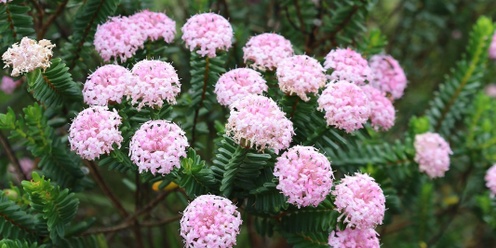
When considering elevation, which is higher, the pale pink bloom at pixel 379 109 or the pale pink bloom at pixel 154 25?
the pale pink bloom at pixel 379 109

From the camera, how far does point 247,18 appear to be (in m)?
3.82

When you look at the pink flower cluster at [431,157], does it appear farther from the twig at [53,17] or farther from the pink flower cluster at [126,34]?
the twig at [53,17]

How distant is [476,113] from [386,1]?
1708mm

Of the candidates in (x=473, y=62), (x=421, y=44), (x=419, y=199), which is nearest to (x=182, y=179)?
(x=419, y=199)

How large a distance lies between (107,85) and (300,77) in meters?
0.71

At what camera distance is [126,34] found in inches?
91.1

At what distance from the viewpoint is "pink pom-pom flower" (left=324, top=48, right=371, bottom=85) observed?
2.33 m

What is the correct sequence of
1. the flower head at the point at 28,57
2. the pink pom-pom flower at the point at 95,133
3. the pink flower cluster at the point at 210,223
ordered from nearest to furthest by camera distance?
1. the pink flower cluster at the point at 210,223
2. the pink pom-pom flower at the point at 95,133
3. the flower head at the point at 28,57

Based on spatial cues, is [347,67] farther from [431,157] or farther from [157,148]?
[157,148]

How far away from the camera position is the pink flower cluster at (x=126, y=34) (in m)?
2.30

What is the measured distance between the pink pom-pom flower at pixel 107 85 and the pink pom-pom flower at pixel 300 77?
565 mm

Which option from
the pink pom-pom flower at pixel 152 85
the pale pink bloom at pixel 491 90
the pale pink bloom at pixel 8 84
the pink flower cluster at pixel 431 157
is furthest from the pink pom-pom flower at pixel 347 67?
the pale pink bloom at pixel 491 90

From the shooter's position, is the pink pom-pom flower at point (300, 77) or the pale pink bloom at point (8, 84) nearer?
the pink pom-pom flower at point (300, 77)

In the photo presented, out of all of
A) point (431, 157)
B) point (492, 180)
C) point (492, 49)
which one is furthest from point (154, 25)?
point (492, 49)
